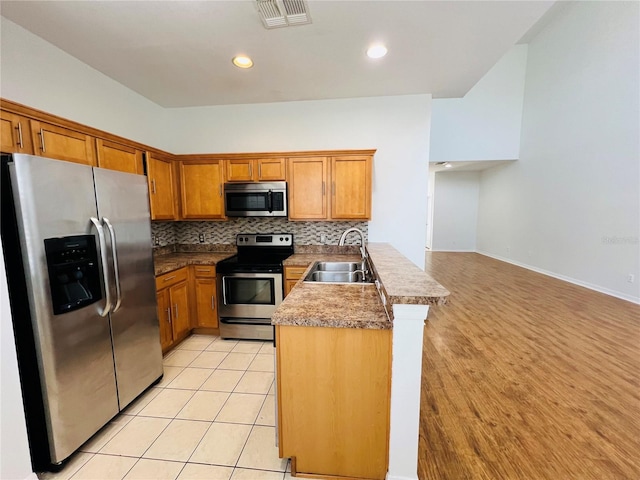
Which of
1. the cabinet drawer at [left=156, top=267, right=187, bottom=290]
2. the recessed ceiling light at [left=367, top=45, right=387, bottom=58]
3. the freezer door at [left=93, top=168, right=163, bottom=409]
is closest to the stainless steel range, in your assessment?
the cabinet drawer at [left=156, top=267, right=187, bottom=290]

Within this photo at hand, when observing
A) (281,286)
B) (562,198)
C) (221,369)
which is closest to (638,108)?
(562,198)

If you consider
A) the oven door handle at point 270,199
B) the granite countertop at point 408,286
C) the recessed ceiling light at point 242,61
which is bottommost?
the granite countertop at point 408,286

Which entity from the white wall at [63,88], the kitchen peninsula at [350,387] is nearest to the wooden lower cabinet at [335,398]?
the kitchen peninsula at [350,387]

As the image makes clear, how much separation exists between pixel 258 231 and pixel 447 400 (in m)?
2.72

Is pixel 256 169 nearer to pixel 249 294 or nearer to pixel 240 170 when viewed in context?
pixel 240 170

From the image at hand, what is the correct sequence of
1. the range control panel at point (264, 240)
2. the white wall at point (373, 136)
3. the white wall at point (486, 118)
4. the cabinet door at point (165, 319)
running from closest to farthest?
the cabinet door at point (165, 319) < the white wall at point (373, 136) < the range control panel at point (264, 240) < the white wall at point (486, 118)

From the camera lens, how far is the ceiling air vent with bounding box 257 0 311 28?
1727mm

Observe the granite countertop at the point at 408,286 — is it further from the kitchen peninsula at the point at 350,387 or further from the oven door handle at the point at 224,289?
the oven door handle at the point at 224,289

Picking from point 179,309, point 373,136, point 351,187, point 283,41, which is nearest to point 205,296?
point 179,309

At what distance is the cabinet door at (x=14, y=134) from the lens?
1.53 meters

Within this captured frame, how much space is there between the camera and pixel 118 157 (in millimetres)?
2342

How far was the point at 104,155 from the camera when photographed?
7.20 ft

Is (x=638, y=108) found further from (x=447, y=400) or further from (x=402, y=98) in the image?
(x=447, y=400)

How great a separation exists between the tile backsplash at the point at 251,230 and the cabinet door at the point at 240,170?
0.57 metres
